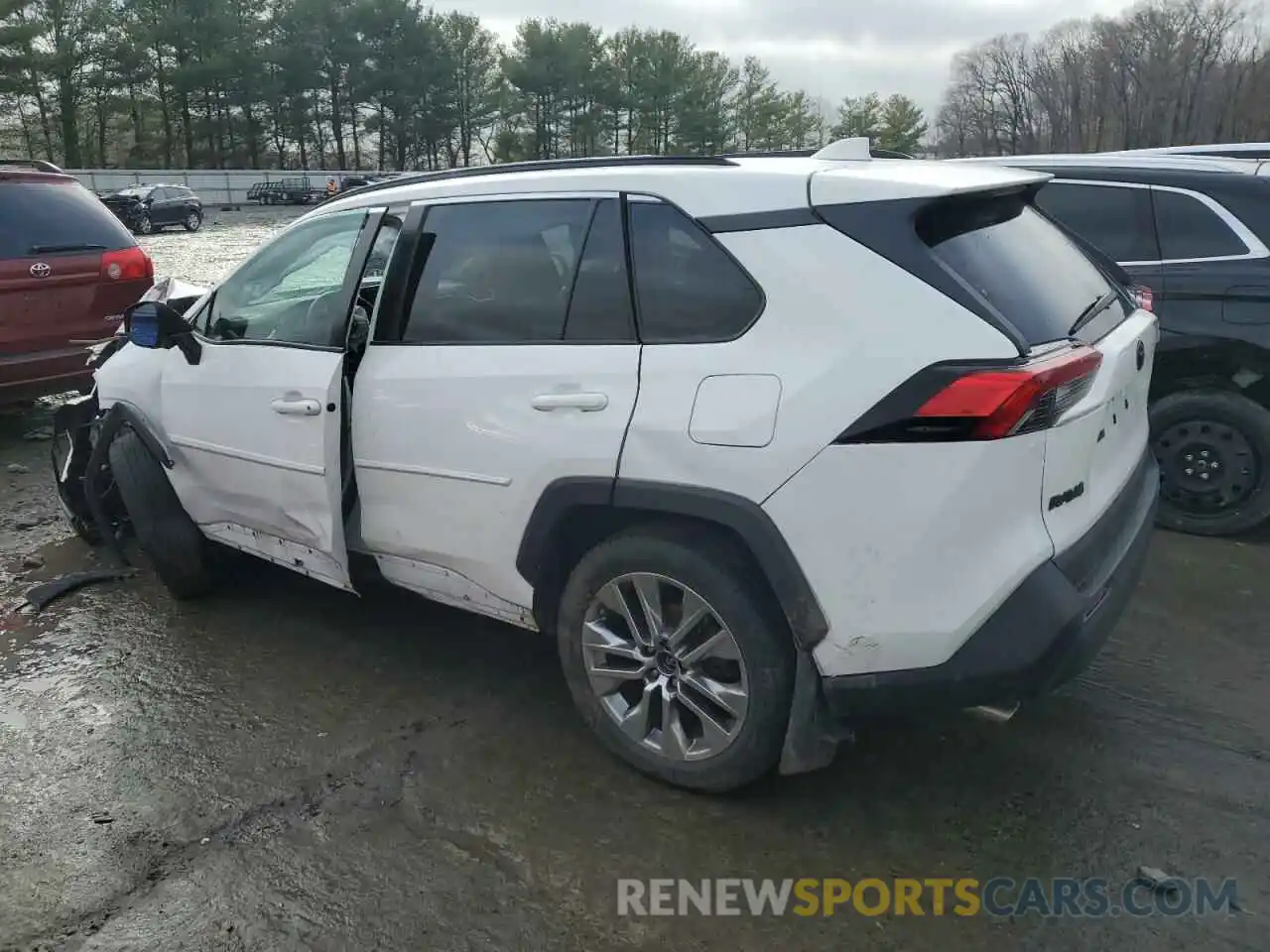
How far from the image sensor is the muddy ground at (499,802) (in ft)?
8.35

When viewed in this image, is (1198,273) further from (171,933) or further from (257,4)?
(257,4)

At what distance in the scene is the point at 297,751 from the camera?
3322 mm

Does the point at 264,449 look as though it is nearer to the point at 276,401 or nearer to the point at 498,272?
the point at 276,401

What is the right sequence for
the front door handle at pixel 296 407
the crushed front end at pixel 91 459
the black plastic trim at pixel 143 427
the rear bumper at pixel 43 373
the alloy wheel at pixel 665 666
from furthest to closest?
1. the rear bumper at pixel 43 373
2. the crushed front end at pixel 91 459
3. the black plastic trim at pixel 143 427
4. the front door handle at pixel 296 407
5. the alloy wheel at pixel 665 666

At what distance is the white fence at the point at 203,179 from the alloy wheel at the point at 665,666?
54.2m

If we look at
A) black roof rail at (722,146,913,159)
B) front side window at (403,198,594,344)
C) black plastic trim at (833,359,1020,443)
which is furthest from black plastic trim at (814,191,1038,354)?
front side window at (403,198,594,344)

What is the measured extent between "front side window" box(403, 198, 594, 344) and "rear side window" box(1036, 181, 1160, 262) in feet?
10.2

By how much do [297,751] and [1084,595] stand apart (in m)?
2.47

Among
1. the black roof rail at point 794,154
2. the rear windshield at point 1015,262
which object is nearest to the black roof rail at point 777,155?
the black roof rail at point 794,154

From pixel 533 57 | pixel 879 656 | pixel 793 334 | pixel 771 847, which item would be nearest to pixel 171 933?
pixel 771 847

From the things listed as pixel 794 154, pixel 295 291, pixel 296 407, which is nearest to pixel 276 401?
pixel 296 407

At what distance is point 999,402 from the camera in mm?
2346

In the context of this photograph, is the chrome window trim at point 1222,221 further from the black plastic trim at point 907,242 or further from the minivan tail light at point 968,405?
the minivan tail light at point 968,405

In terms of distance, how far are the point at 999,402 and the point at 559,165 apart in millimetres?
1720
